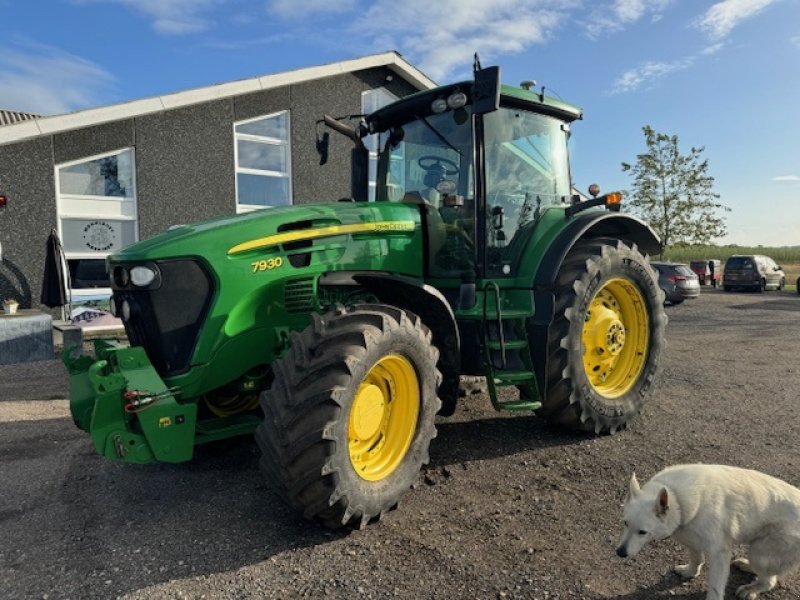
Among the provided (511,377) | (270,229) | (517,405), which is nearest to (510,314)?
(511,377)

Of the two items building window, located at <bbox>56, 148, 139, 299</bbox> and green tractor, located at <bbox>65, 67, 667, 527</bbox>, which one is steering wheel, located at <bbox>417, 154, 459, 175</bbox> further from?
building window, located at <bbox>56, 148, 139, 299</bbox>

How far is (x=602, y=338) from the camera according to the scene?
4844 millimetres

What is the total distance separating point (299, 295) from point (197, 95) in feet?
33.1

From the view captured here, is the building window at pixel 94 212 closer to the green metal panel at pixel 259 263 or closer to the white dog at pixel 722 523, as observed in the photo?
the green metal panel at pixel 259 263

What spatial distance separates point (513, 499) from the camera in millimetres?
3594

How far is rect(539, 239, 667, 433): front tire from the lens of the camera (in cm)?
438

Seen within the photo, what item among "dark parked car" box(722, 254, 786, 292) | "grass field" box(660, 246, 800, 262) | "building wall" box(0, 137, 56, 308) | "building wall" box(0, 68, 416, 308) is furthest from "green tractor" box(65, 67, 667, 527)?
"grass field" box(660, 246, 800, 262)

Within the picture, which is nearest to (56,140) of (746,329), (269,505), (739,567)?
(269,505)

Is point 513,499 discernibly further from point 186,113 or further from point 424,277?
point 186,113

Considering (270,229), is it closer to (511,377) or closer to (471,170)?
(471,170)

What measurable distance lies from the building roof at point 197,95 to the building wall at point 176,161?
0.30 meters

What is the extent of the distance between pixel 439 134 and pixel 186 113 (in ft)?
31.4

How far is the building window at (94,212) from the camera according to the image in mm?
11477

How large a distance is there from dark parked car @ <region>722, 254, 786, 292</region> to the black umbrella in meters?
24.8
